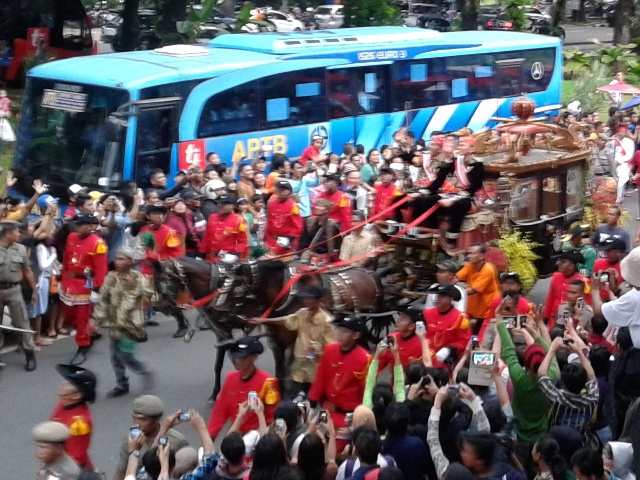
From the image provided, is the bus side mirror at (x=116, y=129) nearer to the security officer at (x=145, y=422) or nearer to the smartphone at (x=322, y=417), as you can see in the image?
the security officer at (x=145, y=422)

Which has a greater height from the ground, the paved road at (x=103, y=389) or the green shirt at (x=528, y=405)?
the green shirt at (x=528, y=405)

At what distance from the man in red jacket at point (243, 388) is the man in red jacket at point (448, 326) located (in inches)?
61.6

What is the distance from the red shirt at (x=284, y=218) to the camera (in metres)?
12.3

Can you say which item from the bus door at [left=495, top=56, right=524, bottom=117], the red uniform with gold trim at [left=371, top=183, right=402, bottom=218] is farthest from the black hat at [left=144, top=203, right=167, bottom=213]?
the bus door at [left=495, top=56, right=524, bottom=117]

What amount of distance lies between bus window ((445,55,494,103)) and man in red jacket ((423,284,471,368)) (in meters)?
11.3

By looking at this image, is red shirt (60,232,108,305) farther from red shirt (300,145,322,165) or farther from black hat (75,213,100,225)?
red shirt (300,145,322,165)

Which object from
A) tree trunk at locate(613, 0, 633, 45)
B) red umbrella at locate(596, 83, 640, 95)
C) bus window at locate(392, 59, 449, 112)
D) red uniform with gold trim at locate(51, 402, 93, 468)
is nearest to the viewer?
red uniform with gold trim at locate(51, 402, 93, 468)

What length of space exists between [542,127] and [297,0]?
83.5 feet

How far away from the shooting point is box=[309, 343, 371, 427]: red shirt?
7.41 meters

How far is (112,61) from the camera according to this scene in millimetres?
15164

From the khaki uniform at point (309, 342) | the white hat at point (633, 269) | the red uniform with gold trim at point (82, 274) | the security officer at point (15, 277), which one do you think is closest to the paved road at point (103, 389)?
the security officer at point (15, 277)

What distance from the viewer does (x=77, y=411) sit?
22.2 ft

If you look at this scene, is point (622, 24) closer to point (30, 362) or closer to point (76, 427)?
point (30, 362)

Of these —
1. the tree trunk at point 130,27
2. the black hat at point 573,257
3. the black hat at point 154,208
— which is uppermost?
the tree trunk at point 130,27
